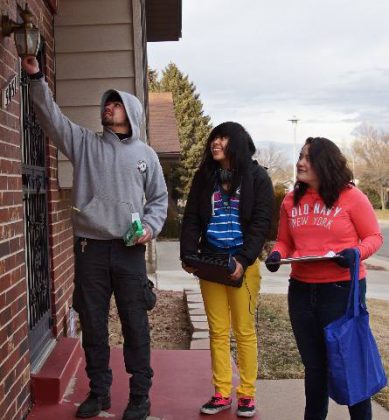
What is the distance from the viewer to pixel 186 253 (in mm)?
3309

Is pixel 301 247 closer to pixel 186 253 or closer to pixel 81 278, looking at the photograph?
pixel 186 253

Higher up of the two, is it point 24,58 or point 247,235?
point 24,58

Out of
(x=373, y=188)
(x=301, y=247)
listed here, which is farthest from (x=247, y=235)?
(x=373, y=188)

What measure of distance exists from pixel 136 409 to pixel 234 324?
71 centimetres

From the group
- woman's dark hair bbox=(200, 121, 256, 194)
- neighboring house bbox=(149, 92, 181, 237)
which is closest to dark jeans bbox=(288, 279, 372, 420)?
woman's dark hair bbox=(200, 121, 256, 194)

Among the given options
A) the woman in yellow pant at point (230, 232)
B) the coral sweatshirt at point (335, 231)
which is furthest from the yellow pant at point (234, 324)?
the coral sweatshirt at point (335, 231)

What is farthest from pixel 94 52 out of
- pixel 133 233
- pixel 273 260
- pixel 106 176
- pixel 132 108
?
pixel 273 260

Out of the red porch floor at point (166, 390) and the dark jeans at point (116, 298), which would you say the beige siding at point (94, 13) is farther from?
the red porch floor at point (166, 390)

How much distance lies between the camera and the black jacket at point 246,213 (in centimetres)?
322

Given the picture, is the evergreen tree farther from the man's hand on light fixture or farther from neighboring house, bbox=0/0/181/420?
the man's hand on light fixture

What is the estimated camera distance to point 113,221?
3.05 metres

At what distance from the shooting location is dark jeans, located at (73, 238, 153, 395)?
3074 millimetres

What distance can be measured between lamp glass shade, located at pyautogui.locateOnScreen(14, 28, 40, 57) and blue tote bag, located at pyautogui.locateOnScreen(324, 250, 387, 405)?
5.92 ft

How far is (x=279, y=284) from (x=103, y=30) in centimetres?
709
